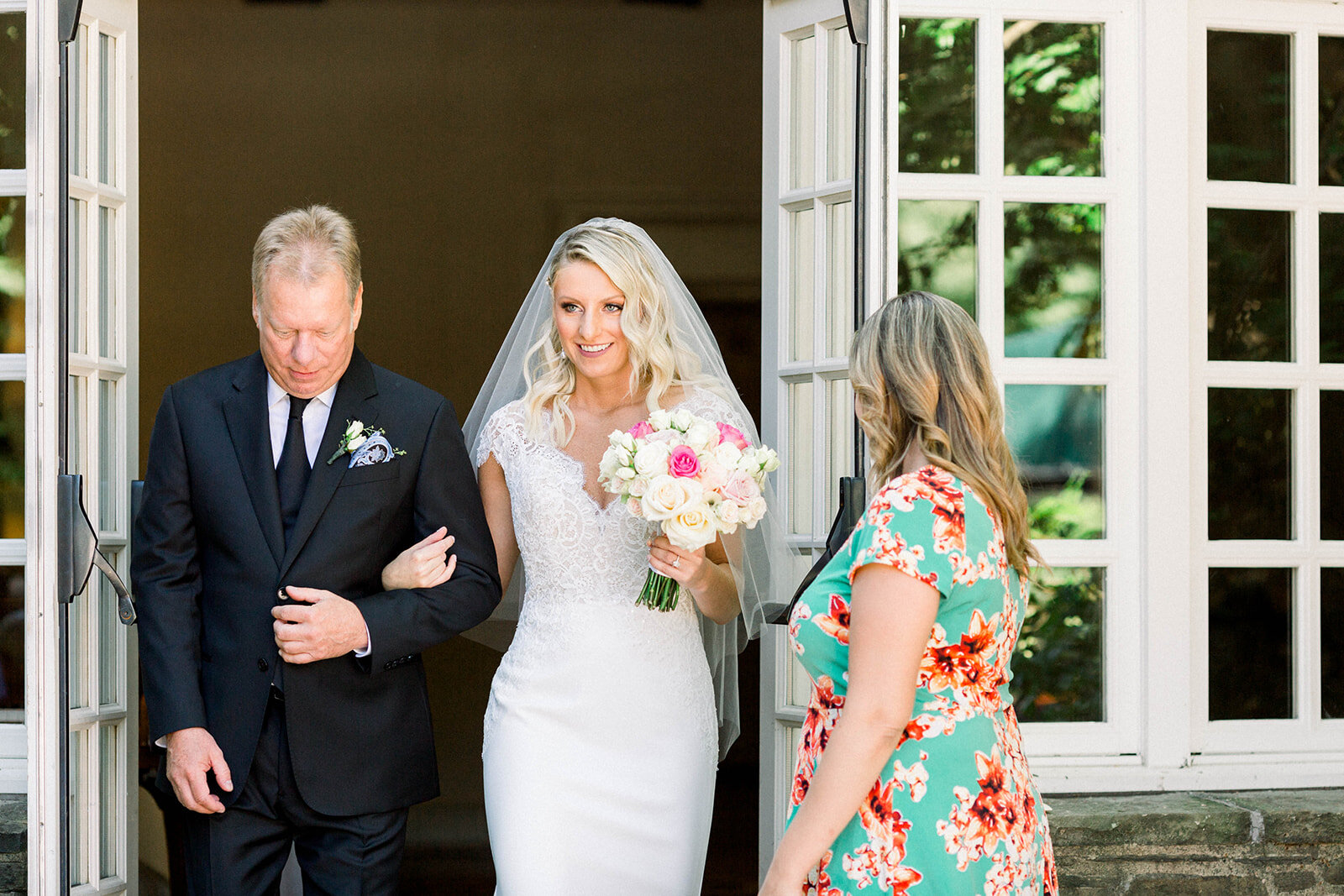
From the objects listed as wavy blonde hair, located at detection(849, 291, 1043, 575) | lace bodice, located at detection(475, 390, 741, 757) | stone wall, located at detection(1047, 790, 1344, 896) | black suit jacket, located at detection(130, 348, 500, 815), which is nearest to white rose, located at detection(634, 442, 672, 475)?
lace bodice, located at detection(475, 390, 741, 757)

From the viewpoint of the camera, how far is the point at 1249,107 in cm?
369

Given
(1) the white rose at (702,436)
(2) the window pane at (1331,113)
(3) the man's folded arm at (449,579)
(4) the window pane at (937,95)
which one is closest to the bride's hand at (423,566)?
(3) the man's folded arm at (449,579)

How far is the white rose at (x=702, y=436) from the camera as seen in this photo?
266 centimetres

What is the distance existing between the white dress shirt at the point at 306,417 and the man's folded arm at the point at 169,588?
0.61 ft

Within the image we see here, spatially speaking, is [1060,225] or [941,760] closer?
[941,760]

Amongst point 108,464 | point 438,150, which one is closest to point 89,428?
point 108,464

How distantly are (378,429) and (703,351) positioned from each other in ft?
2.80

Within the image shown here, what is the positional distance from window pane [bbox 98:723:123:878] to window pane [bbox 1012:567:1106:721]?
92.8 inches

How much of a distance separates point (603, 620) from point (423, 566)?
49 centimetres

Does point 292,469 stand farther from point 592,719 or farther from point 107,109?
point 107,109

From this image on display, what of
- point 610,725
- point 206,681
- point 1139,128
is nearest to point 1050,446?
point 1139,128

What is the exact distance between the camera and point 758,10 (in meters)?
6.52

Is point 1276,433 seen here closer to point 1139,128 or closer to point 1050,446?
point 1050,446

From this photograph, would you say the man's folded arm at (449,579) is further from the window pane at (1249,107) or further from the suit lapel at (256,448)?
the window pane at (1249,107)
